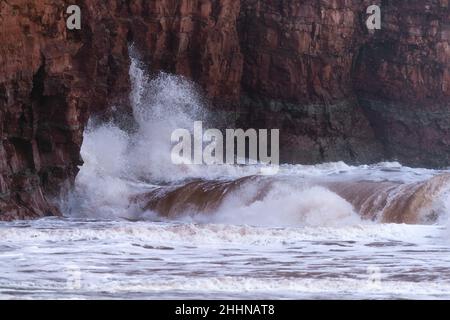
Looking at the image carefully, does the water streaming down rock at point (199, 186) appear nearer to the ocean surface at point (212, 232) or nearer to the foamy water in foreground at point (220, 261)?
the ocean surface at point (212, 232)

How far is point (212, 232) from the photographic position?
16.2 meters

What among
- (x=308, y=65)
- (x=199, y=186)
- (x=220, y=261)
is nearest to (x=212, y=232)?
(x=220, y=261)

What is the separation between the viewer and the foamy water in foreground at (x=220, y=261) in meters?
10.9

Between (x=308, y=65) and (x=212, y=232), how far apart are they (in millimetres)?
17719

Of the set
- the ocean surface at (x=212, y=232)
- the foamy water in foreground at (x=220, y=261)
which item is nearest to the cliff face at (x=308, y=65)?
the ocean surface at (x=212, y=232)

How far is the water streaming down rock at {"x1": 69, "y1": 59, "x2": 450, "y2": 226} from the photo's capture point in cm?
1983

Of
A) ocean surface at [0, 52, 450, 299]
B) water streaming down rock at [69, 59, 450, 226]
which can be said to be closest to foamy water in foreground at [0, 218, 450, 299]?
ocean surface at [0, 52, 450, 299]

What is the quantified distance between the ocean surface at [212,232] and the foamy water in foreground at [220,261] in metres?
0.02

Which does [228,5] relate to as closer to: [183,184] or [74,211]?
[183,184]

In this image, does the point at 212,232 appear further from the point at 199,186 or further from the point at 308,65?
the point at 308,65

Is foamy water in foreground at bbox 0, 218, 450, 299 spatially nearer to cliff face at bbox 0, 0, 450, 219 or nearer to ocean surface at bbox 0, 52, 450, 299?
ocean surface at bbox 0, 52, 450, 299

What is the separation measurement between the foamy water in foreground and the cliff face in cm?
912
